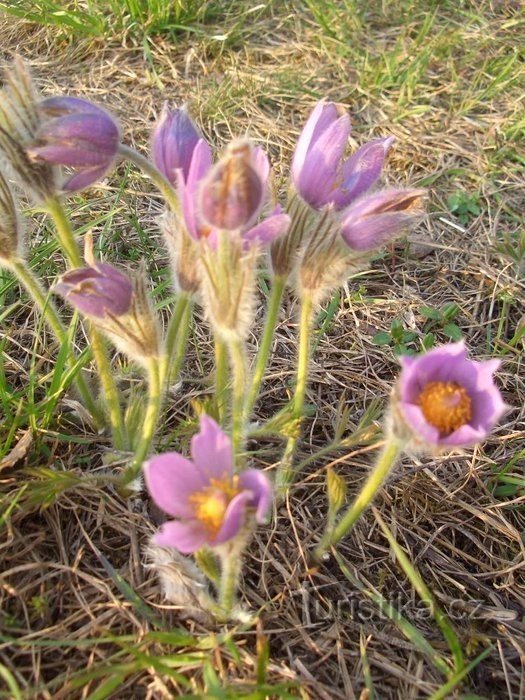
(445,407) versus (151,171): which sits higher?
(151,171)

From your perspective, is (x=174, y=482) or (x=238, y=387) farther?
(x=238, y=387)

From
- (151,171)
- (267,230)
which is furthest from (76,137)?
(267,230)

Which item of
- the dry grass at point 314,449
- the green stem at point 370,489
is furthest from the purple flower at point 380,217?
the dry grass at point 314,449

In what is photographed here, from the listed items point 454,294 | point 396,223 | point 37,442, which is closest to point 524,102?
point 454,294

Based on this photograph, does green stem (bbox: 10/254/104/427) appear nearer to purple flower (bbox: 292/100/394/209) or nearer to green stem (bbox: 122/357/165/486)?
green stem (bbox: 122/357/165/486)

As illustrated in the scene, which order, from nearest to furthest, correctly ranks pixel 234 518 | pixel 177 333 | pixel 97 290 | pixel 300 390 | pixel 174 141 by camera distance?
pixel 234 518
pixel 97 290
pixel 174 141
pixel 300 390
pixel 177 333

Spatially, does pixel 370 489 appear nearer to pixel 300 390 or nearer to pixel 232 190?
pixel 300 390
